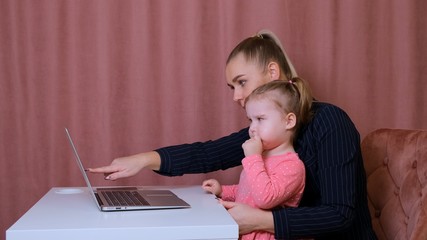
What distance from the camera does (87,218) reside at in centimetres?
115

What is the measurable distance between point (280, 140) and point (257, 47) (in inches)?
14.3

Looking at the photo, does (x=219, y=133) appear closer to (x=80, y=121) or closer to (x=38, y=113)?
→ (x=80, y=121)

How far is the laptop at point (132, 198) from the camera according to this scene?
49.0 inches

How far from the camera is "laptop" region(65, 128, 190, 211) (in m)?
1.24

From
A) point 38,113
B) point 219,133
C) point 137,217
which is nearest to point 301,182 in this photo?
point 137,217

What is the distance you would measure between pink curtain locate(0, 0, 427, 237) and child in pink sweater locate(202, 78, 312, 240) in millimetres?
832

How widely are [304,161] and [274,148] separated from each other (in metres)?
0.10

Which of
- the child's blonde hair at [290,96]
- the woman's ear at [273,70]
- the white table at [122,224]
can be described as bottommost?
the white table at [122,224]

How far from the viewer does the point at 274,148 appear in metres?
1.42

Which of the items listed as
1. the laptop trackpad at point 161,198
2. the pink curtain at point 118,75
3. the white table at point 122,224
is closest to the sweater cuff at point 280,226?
the white table at point 122,224

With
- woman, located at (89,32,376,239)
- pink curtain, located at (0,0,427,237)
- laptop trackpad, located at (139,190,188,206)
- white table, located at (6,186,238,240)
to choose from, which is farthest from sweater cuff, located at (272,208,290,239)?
pink curtain, located at (0,0,427,237)

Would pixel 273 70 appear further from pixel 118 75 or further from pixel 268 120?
pixel 118 75

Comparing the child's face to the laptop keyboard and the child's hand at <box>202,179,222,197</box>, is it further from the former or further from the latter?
the laptop keyboard

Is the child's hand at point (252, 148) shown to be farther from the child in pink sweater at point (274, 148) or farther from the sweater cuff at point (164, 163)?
the sweater cuff at point (164, 163)
